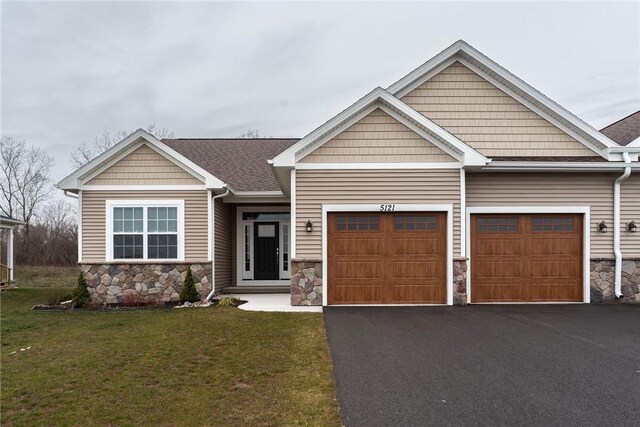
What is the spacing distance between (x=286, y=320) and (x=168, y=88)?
56.2ft

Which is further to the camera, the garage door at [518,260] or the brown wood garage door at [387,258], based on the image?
the garage door at [518,260]

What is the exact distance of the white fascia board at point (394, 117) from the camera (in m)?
9.84

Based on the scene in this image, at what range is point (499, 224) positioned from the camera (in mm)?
10695

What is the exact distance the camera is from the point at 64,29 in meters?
12.2

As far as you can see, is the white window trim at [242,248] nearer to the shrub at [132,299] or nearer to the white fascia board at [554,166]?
the shrub at [132,299]

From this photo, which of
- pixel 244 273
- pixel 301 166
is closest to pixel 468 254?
pixel 301 166

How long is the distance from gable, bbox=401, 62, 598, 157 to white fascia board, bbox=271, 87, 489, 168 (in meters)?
1.56

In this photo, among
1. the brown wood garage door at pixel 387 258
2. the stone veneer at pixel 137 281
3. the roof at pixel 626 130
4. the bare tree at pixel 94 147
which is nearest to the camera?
the brown wood garage door at pixel 387 258

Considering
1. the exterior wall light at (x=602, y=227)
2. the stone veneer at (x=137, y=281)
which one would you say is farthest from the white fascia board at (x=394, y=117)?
the stone veneer at (x=137, y=281)

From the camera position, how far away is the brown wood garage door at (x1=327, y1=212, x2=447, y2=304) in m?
10.1

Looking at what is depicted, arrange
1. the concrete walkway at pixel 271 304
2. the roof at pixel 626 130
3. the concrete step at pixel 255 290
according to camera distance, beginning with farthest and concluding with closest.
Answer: the concrete step at pixel 255 290 → the roof at pixel 626 130 → the concrete walkway at pixel 271 304

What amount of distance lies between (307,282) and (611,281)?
7.33 meters

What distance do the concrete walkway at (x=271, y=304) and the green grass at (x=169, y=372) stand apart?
39.1 inches

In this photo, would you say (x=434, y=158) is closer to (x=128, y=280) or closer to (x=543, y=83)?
(x=128, y=280)
